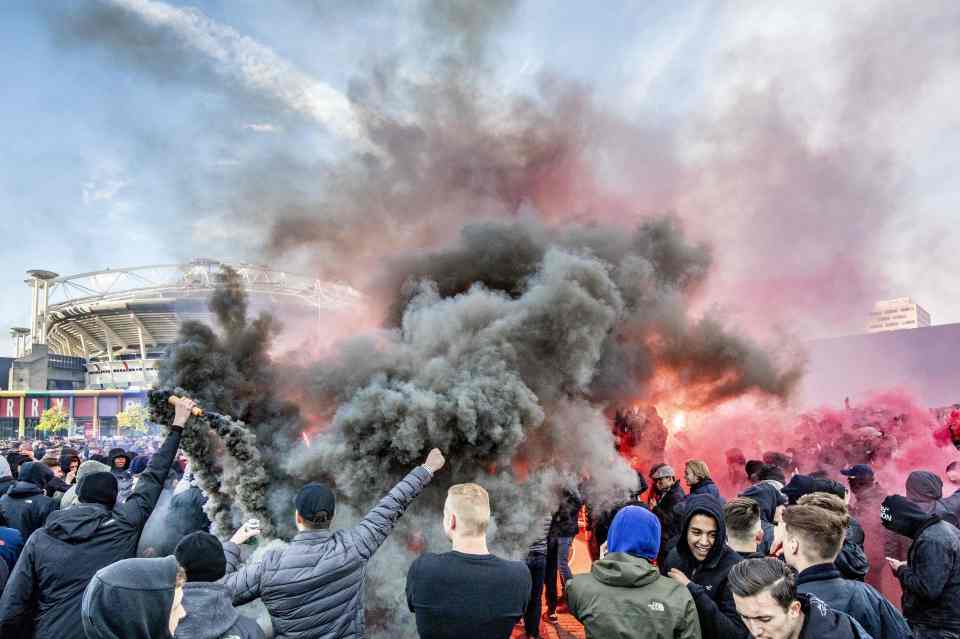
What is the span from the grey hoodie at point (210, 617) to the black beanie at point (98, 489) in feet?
5.88

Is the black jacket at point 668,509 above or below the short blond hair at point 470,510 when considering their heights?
below

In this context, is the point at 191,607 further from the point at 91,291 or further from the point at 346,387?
the point at 91,291

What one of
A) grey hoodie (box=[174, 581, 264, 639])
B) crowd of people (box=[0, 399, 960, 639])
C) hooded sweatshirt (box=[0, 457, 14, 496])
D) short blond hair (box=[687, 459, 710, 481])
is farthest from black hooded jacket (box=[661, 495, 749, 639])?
hooded sweatshirt (box=[0, 457, 14, 496])

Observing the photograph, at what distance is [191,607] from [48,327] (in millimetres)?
97169

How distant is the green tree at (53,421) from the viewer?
55.1m

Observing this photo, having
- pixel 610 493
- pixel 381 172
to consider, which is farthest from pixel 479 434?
pixel 381 172

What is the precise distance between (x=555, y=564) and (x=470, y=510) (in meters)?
6.58

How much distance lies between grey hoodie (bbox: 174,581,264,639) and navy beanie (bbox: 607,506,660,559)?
6.81ft

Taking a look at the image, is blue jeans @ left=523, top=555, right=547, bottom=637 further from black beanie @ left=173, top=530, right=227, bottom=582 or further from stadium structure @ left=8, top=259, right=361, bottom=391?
stadium structure @ left=8, top=259, right=361, bottom=391

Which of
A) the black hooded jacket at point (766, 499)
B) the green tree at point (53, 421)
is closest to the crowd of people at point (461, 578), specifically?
the black hooded jacket at point (766, 499)

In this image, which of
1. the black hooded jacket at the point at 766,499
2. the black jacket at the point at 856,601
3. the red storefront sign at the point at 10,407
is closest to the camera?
the black jacket at the point at 856,601

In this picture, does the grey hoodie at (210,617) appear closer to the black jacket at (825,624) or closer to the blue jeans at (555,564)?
the black jacket at (825,624)

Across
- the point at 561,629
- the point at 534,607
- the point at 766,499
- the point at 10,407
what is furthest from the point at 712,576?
the point at 10,407

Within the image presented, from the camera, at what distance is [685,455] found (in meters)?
18.6
